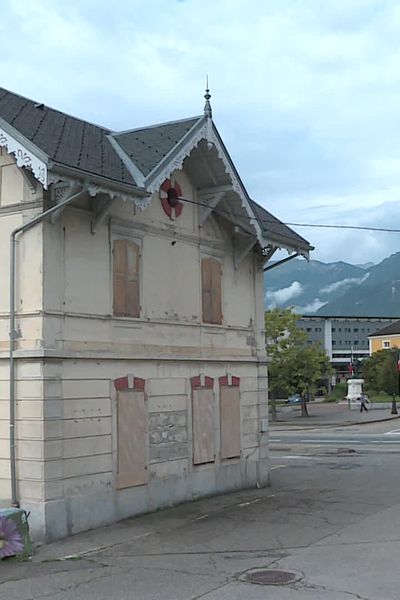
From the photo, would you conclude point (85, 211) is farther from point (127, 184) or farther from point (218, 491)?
point (218, 491)

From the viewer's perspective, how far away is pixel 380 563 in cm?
1009

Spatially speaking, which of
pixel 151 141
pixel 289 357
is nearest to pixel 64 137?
pixel 151 141

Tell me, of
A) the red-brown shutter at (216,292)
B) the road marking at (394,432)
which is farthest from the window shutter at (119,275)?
the road marking at (394,432)

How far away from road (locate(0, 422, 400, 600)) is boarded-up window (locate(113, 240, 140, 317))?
3.80 meters

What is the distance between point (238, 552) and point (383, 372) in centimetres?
6756

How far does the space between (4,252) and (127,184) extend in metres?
2.36

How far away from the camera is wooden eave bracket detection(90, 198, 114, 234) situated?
13578mm

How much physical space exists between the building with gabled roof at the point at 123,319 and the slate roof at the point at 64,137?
5 cm

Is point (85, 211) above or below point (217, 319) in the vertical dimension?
above

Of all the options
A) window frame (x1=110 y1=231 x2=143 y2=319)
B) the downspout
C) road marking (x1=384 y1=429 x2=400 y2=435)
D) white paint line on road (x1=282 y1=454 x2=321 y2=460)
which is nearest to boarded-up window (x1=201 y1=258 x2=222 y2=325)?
window frame (x1=110 y1=231 x2=143 y2=319)

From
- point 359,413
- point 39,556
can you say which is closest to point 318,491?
point 39,556

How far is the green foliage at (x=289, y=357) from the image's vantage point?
53.5m

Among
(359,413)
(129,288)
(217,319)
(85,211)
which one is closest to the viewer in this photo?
(85,211)

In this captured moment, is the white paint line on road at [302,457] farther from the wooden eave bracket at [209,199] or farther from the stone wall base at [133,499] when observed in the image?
the wooden eave bracket at [209,199]
